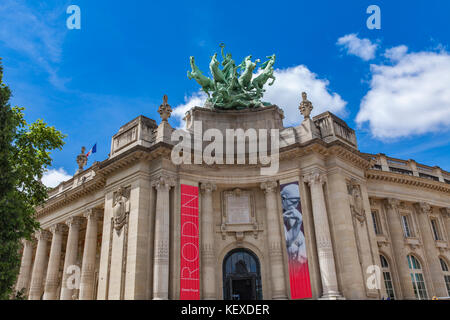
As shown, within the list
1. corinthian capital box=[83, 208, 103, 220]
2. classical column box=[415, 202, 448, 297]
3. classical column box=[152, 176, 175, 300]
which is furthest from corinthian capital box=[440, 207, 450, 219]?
corinthian capital box=[83, 208, 103, 220]

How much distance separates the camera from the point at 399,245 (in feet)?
114

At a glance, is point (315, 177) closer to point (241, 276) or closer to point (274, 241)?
point (274, 241)

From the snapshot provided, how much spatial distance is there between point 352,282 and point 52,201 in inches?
1173

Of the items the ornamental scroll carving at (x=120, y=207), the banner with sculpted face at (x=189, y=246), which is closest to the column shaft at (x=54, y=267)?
the ornamental scroll carving at (x=120, y=207)

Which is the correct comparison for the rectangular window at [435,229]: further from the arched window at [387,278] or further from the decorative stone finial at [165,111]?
the decorative stone finial at [165,111]

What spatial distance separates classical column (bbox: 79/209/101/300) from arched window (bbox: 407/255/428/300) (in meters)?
28.4

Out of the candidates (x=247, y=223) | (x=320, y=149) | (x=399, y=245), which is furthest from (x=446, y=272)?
(x=247, y=223)

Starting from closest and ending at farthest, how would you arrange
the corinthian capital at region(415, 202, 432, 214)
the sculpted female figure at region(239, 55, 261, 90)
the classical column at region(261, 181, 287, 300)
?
the classical column at region(261, 181, 287, 300), the sculpted female figure at region(239, 55, 261, 90), the corinthian capital at region(415, 202, 432, 214)

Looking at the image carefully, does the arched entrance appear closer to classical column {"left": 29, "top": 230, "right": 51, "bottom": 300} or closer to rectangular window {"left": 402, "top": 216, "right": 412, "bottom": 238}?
rectangular window {"left": 402, "top": 216, "right": 412, "bottom": 238}

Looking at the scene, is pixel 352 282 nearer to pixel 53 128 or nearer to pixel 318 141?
pixel 318 141

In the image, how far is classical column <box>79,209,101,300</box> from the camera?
31547 mm

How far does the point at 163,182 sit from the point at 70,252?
1409 centimetres
